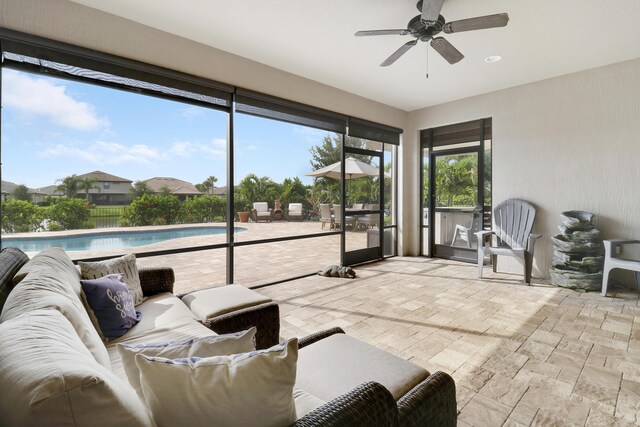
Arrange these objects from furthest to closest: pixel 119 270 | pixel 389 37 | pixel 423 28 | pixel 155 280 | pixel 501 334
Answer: pixel 389 37 → pixel 423 28 → pixel 501 334 → pixel 155 280 → pixel 119 270

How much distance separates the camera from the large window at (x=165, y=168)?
303 centimetres

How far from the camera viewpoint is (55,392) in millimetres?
533

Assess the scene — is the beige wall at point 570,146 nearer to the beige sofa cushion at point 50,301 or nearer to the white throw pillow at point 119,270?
the white throw pillow at point 119,270

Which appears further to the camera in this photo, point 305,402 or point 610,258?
point 610,258

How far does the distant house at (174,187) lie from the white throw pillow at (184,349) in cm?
705

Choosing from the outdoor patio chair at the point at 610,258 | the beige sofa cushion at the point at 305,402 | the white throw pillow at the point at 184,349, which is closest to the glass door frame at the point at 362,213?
the outdoor patio chair at the point at 610,258

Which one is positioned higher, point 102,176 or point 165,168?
point 165,168

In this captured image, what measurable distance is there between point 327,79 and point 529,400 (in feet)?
13.9

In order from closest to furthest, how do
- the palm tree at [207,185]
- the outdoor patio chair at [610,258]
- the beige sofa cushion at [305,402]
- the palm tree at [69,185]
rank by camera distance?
the beige sofa cushion at [305,402]
the outdoor patio chair at [610,258]
the palm tree at [69,185]
the palm tree at [207,185]

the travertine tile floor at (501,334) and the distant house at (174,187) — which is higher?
the distant house at (174,187)

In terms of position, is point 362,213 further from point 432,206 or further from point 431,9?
point 431,9

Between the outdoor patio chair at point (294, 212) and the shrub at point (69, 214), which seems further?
the outdoor patio chair at point (294, 212)

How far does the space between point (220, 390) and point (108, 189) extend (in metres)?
6.48

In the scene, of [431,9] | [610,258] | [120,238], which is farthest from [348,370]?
[120,238]
